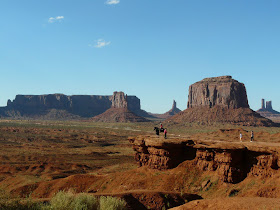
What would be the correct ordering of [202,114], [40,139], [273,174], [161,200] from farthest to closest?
1. [202,114]
2. [40,139]
3. [273,174]
4. [161,200]

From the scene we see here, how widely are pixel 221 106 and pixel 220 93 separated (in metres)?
5.61

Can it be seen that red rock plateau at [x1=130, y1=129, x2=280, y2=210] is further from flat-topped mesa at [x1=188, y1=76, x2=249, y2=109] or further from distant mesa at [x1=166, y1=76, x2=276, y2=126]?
flat-topped mesa at [x1=188, y1=76, x2=249, y2=109]

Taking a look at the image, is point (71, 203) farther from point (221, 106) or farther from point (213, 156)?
point (221, 106)

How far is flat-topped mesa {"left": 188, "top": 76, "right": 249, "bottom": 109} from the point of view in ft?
416

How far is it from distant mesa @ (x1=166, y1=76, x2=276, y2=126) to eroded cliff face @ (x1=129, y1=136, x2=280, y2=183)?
90.9 meters

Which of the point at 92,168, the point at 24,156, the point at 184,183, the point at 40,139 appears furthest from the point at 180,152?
the point at 40,139

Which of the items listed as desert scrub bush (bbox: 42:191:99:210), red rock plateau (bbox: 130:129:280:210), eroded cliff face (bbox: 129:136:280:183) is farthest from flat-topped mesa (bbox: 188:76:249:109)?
desert scrub bush (bbox: 42:191:99:210)

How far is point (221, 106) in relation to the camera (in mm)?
129625

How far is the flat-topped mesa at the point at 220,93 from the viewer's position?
127m

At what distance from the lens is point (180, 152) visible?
26609mm

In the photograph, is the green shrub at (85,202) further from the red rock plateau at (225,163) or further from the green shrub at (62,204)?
the red rock plateau at (225,163)

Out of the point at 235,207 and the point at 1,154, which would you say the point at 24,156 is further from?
the point at 235,207

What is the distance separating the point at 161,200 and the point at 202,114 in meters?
116

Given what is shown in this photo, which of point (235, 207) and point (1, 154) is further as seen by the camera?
point (1, 154)
